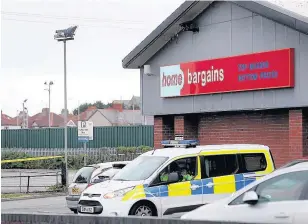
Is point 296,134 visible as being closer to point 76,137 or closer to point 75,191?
point 75,191

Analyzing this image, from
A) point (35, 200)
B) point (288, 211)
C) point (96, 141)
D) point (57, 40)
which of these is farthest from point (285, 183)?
point (96, 141)

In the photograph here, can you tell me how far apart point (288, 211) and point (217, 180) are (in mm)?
5694

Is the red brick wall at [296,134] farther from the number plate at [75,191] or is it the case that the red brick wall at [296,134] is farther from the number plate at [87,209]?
the number plate at [87,209]

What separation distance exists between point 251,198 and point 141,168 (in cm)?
558

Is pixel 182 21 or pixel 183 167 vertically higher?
pixel 182 21

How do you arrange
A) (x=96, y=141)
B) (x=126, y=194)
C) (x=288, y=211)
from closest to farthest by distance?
(x=288, y=211)
(x=126, y=194)
(x=96, y=141)

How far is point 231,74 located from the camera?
1806cm

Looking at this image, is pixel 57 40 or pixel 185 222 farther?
pixel 57 40

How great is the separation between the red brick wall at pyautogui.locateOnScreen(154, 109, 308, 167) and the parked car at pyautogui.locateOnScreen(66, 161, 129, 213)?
8.86 ft

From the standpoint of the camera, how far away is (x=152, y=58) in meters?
20.8

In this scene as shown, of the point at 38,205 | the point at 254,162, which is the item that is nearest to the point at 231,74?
the point at 254,162

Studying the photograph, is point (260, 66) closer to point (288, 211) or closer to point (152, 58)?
point (152, 58)

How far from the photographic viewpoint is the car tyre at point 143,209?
511 inches

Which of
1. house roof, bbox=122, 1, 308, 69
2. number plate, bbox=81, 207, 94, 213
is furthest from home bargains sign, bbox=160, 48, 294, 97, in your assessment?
number plate, bbox=81, 207, 94, 213
